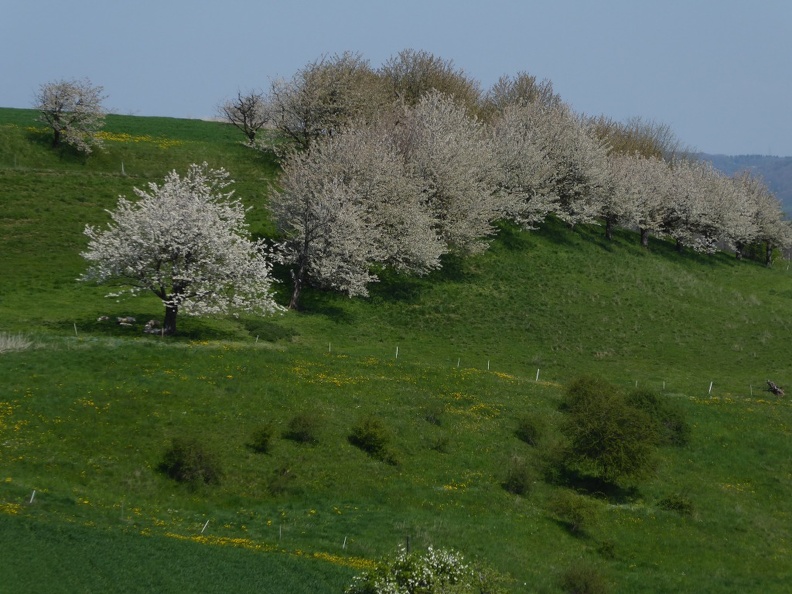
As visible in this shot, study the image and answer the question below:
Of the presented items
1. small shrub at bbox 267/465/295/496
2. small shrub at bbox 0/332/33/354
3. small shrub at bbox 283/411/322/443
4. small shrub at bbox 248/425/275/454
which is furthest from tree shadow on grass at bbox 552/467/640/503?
small shrub at bbox 0/332/33/354

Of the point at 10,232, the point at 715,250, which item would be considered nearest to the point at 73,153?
the point at 10,232

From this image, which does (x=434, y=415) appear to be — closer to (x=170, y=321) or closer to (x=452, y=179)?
(x=170, y=321)

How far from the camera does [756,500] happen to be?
47344mm

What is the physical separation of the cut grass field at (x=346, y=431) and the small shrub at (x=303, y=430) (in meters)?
0.25

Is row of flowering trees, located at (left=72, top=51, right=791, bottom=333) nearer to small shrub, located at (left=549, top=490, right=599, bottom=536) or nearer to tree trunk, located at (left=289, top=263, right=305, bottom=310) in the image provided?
tree trunk, located at (left=289, top=263, right=305, bottom=310)

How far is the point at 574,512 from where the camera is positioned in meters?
40.6

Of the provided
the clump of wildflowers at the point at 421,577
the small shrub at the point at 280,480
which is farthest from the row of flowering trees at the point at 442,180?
the clump of wildflowers at the point at 421,577

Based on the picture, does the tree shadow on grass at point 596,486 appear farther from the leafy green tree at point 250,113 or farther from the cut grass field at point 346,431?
the leafy green tree at point 250,113

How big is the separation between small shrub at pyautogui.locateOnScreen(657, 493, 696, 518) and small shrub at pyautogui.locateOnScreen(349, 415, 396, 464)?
1352cm

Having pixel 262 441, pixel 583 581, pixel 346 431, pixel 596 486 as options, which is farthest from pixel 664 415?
pixel 262 441

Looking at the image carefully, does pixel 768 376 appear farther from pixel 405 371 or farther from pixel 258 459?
pixel 258 459

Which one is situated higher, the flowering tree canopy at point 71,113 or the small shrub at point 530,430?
the flowering tree canopy at point 71,113

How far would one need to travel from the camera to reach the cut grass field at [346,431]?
32.6 metres

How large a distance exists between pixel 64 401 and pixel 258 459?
30.8 feet
